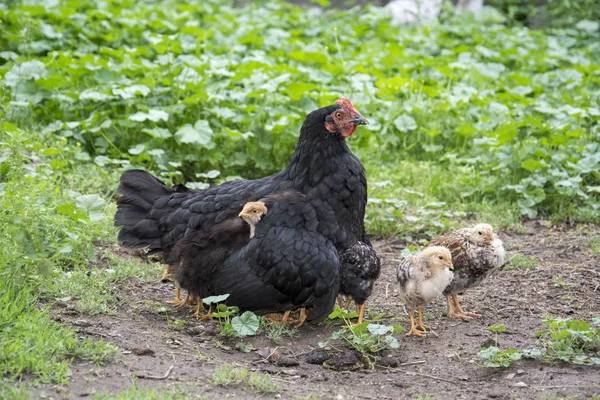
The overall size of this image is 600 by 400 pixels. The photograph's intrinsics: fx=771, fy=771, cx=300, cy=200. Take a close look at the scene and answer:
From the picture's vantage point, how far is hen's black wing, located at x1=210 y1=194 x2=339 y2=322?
201 inches

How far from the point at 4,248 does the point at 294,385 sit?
209 cm

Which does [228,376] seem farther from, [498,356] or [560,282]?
[560,282]

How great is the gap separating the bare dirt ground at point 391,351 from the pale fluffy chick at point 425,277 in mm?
262

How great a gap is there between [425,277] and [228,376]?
5.24 ft

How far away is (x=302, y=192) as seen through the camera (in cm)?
548

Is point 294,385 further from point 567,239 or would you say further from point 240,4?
point 240,4

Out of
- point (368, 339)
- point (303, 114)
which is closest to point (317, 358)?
point (368, 339)

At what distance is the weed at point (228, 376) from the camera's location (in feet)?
14.0

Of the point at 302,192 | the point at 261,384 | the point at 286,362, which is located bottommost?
the point at 286,362

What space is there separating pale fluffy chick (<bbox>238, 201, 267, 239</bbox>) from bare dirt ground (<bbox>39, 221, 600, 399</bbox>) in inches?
30.8

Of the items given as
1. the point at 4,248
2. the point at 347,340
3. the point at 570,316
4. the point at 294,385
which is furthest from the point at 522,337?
the point at 4,248

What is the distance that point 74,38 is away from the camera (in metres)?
10.3

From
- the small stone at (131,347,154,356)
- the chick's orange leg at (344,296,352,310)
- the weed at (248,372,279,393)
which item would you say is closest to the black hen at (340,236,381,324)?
the chick's orange leg at (344,296,352,310)

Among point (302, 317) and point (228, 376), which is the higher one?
point (228, 376)
